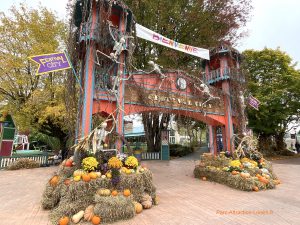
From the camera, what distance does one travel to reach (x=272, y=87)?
15844 millimetres

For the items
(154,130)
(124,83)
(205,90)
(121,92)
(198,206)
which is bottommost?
(198,206)

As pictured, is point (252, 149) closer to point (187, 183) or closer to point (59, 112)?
point (187, 183)

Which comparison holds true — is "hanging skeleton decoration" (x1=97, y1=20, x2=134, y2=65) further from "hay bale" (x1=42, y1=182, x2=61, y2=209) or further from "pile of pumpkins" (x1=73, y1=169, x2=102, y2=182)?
"hay bale" (x1=42, y1=182, x2=61, y2=209)

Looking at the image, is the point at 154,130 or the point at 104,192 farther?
the point at 154,130

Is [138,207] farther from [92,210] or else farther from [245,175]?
[245,175]

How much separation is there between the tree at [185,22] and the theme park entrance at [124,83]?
3915mm

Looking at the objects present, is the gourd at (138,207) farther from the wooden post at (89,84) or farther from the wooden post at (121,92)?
the wooden post at (89,84)

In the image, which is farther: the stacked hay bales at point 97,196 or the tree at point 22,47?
the tree at point 22,47

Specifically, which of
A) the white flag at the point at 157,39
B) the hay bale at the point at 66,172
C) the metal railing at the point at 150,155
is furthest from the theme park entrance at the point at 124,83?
the metal railing at the point at 150,155

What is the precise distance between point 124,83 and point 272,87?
14092mm

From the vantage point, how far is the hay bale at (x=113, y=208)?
13.0ft

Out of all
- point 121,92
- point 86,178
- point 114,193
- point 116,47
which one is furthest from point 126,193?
point 116,47

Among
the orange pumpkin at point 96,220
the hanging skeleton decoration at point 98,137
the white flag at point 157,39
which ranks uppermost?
the white flag at point 157,39

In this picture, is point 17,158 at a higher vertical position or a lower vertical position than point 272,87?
lower
